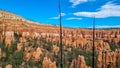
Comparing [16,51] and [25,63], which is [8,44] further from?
[25,63]

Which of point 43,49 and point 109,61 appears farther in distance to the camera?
point 43,49

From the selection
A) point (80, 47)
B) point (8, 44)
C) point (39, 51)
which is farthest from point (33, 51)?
point (80, 47)

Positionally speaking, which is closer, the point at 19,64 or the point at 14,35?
the point at 19,64

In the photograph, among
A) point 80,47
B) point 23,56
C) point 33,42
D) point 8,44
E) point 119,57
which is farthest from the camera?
point 80,47

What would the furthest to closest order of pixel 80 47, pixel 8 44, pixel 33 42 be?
pixel 80 47 → pixel 33 42 → pixel 8 44

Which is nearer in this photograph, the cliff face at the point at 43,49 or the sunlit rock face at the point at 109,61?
the sunlit rock face at the point at 109,61

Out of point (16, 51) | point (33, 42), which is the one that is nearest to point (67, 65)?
point (16, 51)

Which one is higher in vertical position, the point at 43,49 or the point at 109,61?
the point at 43,49

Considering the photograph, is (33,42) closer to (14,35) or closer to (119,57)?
(14,35)

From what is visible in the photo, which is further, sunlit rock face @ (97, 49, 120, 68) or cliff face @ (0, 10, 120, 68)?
cliff face @ (0, 10, 120, 68)

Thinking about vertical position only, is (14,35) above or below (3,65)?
above
